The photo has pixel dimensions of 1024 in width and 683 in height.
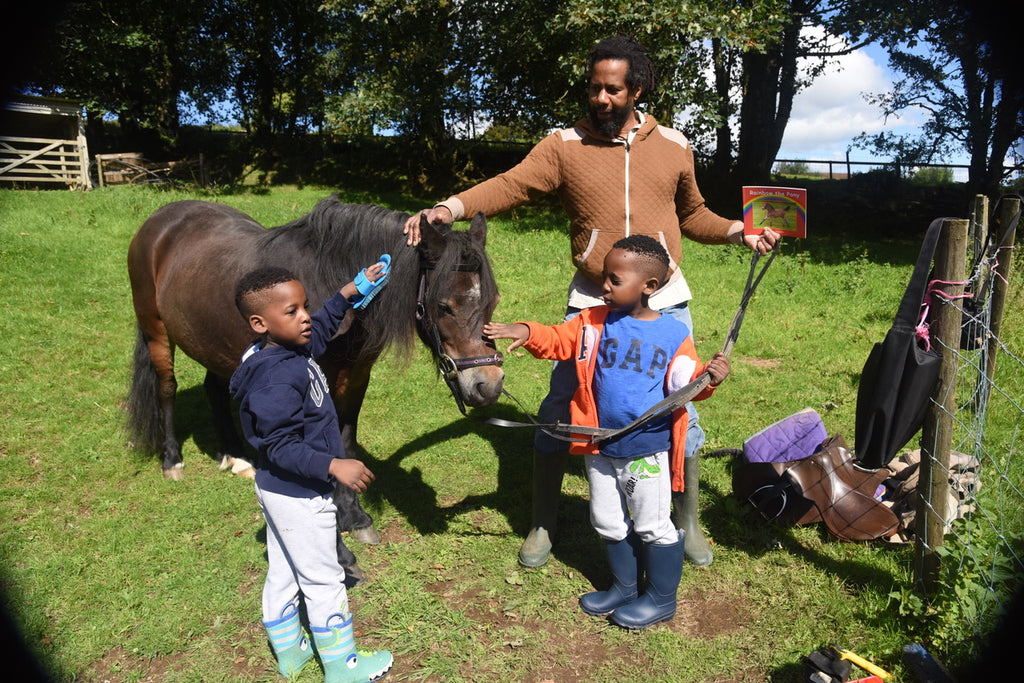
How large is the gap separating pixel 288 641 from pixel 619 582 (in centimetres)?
160

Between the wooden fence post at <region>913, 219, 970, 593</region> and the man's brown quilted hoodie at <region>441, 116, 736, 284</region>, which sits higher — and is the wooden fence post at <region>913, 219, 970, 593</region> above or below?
below

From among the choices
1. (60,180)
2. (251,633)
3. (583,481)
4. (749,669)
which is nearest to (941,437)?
(749,669)

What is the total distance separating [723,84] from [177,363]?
17862 millimetres

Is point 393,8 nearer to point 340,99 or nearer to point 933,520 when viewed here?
point 340,99

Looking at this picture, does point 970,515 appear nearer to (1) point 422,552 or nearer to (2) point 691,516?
(2) point 691,516

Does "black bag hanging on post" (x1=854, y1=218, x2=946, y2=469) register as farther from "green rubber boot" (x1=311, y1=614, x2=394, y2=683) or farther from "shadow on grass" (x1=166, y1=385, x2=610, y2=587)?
"green rubber boot" (x1=311, y1=614, x2=394, y2=683)

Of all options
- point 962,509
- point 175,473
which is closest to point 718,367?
point 962,509

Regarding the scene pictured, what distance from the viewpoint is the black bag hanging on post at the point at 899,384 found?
251 cm

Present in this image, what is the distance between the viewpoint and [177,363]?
7.16 m

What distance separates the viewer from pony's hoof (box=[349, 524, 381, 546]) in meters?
3.91

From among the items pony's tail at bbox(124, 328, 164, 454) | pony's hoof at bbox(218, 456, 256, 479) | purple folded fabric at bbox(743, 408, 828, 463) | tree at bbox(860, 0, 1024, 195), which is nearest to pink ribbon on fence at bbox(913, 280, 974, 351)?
purple folded fabric at bbox(743, 408, 828, 463)

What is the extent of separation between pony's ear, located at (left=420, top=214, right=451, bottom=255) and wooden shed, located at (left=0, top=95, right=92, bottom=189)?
18481mm

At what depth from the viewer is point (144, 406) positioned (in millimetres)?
5047

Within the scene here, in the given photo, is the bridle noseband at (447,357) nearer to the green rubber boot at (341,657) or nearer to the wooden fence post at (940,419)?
the green rubber boot at (341,657)
